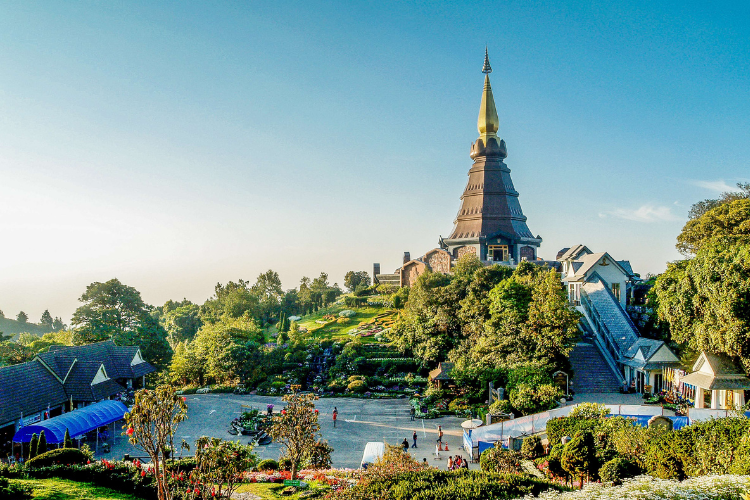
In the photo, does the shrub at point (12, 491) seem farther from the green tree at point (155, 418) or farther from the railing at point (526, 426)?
the railing at point (526, 426)

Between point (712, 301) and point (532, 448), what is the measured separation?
11677 millimetres

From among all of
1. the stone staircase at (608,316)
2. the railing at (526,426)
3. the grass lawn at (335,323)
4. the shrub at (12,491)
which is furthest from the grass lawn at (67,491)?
the grass lawn at (335,323)

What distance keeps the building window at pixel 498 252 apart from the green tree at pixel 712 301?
91.3 ft

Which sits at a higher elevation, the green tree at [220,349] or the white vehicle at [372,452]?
the green tree at [220,349]

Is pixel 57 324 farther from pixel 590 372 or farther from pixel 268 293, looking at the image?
pixel 590 372

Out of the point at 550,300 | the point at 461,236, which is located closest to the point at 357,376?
the point at 550,300

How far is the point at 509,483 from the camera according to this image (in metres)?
12.8

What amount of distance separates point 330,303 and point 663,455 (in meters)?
49.6

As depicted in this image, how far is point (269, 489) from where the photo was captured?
15758 mm

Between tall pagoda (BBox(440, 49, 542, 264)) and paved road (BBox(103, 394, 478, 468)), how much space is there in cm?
2816

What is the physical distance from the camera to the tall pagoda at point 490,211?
55.1m

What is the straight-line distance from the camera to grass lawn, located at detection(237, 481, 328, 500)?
1486 cm

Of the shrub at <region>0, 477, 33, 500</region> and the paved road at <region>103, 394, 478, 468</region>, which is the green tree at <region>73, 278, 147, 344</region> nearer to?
the paved road at <region>103, 394, 478, 468</region>

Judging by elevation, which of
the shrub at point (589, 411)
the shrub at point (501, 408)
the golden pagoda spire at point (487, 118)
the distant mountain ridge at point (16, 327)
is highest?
the golden pagoda spire at point (487, 118)
